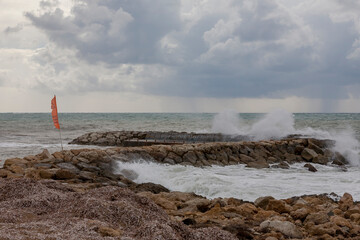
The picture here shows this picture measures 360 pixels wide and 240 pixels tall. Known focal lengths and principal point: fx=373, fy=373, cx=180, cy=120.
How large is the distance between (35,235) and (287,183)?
32.7ft

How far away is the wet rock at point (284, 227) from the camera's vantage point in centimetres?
640

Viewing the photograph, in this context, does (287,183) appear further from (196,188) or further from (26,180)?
(26,180)

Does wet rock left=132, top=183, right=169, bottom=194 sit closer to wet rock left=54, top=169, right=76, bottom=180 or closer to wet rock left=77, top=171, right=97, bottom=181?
wet rock left=77, top=171, right=97, bottom=181

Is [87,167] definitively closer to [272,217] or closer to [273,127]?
[272,217]

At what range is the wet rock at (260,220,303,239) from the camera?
6.40 m

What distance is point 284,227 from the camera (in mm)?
6527

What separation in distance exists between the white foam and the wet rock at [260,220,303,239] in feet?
13.1

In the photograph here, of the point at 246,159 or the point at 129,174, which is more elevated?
the point at 129,174

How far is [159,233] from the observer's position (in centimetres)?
512

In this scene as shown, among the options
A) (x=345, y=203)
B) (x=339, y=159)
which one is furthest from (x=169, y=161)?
(x=339, y=159)

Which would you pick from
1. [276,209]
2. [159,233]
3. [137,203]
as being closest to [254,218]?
[276,209]

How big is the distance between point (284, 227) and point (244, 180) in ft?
21.7

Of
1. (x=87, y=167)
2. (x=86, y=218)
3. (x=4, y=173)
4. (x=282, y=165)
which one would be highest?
(x=86, y=218)

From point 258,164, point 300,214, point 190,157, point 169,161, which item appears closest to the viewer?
point 300,214
